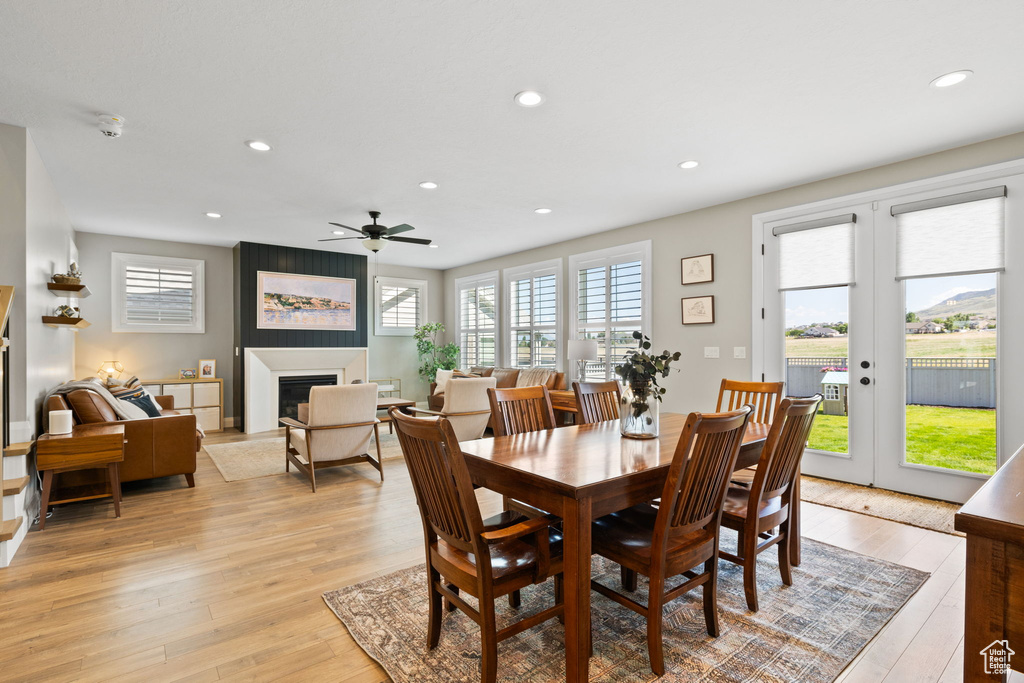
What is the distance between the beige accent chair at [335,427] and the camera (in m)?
4.12

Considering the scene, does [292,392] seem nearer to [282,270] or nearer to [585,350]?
[282,270]

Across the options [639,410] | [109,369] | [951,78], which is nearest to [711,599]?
[639,410]

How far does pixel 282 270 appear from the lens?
23.3ft

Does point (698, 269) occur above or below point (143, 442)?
above

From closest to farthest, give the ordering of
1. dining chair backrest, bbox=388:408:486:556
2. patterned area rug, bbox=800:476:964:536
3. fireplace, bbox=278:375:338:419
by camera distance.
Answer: dining chair backrest, bbox=388:408:486:556
patterned area rug, bbox=800:476:964:536
fireplace, bbox=278:375:338:419

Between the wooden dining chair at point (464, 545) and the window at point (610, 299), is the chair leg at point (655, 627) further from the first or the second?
the window at point (610, 299)

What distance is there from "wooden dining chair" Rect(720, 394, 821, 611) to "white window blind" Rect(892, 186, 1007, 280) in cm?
233

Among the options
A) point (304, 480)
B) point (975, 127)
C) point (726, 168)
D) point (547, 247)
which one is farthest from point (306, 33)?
point (547, 247)

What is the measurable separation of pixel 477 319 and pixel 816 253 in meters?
5.31

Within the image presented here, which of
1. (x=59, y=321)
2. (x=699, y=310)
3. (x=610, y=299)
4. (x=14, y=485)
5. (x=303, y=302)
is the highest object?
(x=303, y=302)

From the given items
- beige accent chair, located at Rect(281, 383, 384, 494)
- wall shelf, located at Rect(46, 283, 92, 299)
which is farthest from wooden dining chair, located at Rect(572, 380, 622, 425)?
wall shelf, located at Rect(46, 283, 92, 299)

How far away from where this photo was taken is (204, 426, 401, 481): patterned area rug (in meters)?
4.68

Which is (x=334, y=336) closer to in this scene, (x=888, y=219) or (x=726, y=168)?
(x=726, y=168)

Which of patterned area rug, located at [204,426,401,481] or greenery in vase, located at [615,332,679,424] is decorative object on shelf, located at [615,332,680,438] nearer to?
greenery in vase, located at [615,332,679,424]
